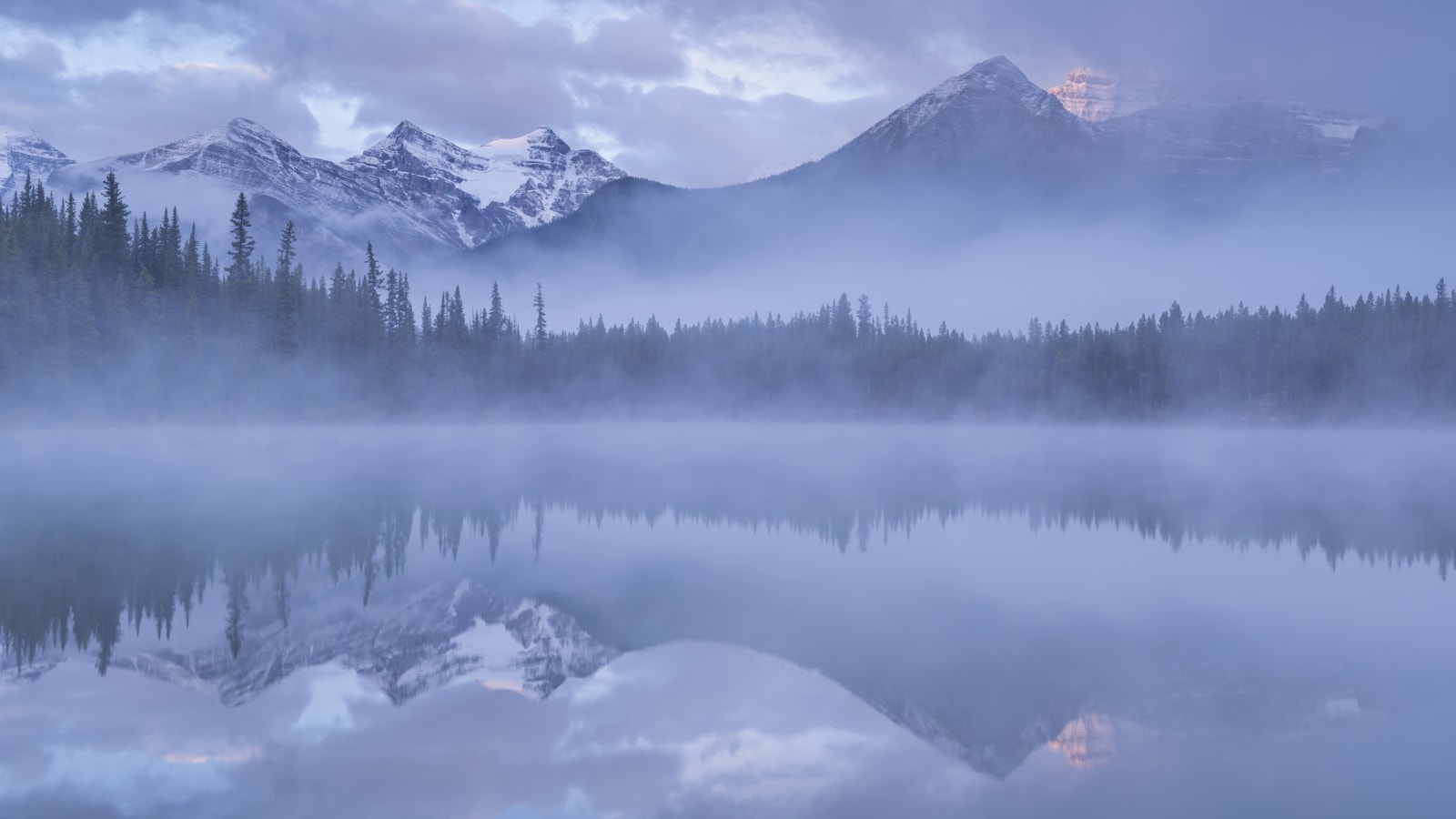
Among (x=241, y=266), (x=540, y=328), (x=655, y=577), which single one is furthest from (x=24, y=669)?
(x=540, y=328)

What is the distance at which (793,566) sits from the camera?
20.9m

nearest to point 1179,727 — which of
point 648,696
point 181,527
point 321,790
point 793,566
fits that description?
point 648,696

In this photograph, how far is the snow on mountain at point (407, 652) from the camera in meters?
12.4

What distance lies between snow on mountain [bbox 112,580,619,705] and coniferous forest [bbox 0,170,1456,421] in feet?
233

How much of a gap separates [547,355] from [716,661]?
463ft

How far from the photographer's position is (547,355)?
15125 centimetres

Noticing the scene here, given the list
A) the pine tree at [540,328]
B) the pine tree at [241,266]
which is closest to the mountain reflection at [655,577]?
the pine tree at [241,266]

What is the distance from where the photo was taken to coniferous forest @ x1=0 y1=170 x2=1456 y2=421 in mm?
80812

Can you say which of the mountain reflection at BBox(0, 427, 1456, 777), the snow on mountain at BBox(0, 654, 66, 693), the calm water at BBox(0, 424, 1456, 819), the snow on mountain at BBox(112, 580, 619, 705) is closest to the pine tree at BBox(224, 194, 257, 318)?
the mountain reflection at BBox(0, 427, 1456, 777)

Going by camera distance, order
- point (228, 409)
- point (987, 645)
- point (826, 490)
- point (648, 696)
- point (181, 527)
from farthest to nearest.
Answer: point (228, 409) < point (826, 490) < point (181, 527) < point (987, 645) < point (648, 696)

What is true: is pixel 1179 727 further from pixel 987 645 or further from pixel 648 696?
pixel 648 696

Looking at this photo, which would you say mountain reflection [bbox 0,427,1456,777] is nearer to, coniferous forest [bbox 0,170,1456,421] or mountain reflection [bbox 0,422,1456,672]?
mountain reflection [bbox 0,422,1456,672]

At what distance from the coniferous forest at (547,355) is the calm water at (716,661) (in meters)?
59.8

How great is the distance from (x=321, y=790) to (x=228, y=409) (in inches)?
3576
